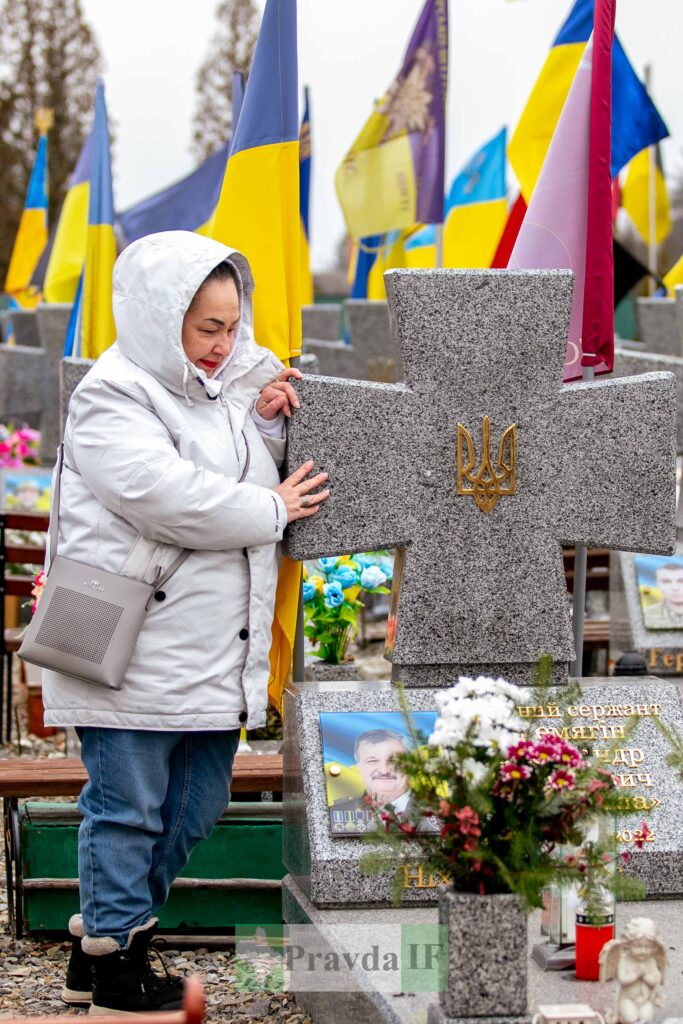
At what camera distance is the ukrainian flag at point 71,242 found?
11969 mm

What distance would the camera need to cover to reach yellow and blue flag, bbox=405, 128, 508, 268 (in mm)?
10391

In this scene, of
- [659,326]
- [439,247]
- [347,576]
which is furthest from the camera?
[659,326]

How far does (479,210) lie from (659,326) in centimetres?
195

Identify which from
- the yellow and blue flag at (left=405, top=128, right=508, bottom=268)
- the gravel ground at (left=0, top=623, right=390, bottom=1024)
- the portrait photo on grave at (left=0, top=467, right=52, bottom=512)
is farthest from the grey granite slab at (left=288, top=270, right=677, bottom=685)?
the yellow and blue flag at (left=405, top=128, right=508, bottom=268)

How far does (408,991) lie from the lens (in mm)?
3203

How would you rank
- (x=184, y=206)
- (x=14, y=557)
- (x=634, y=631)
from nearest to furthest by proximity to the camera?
(x=634, y=631) < (x=14, y=557) < (x=184, y=206)

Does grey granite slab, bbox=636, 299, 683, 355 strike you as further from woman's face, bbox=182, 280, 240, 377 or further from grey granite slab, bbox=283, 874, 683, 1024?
woman's face, bbox=182, 280, 240, 377

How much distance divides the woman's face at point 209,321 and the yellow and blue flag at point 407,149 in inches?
188

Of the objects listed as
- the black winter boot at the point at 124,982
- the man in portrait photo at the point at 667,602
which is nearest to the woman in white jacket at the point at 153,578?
the black winter boot at the point at 124,982

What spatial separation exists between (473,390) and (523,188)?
185cm


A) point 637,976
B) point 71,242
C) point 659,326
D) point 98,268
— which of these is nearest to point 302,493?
point 637,976

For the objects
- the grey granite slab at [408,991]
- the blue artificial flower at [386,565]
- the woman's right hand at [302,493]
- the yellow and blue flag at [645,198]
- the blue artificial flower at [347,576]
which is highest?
the yellow and blue flag at [645,198]

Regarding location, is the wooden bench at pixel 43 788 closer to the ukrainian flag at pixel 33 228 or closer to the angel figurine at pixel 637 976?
the angel figurine at pixel 637 976

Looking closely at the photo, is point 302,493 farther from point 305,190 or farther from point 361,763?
point 305,190
